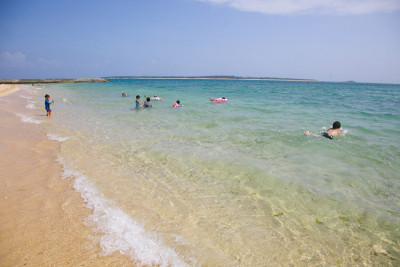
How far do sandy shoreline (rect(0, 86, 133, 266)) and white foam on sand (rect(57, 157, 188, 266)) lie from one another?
0.34 ft

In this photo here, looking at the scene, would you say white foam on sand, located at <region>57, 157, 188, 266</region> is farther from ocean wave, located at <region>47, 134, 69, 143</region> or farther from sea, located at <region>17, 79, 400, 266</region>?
ocean wave, located at <region>47, 134, 69, 143</region>

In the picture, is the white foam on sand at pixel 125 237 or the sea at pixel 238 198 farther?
the sea at pixel 238 198

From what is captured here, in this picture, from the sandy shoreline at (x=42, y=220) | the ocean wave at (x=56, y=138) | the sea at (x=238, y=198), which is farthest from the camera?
the ocean wave at (x=56, y=138)

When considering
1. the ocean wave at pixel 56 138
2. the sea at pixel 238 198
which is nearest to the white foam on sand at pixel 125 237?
the sea at pixel 238 198

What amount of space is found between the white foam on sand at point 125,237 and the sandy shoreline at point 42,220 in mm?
104

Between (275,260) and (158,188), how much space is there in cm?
250

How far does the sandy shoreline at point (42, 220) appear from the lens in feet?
8.53

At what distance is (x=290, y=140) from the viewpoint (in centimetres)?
820

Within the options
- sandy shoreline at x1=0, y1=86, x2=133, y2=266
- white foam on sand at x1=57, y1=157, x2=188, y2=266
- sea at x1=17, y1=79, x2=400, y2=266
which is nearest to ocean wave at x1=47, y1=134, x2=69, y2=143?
sea at x1=17, y1=79, x2=400, y2=266

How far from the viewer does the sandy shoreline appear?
260 centimetres

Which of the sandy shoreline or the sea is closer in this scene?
the sandy shoreline

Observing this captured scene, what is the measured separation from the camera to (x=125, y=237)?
2980mm

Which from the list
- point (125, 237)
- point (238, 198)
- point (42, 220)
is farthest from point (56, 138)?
point (238, 198)

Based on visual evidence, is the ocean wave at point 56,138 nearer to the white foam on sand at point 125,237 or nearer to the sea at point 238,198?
the sea at point 238,198
